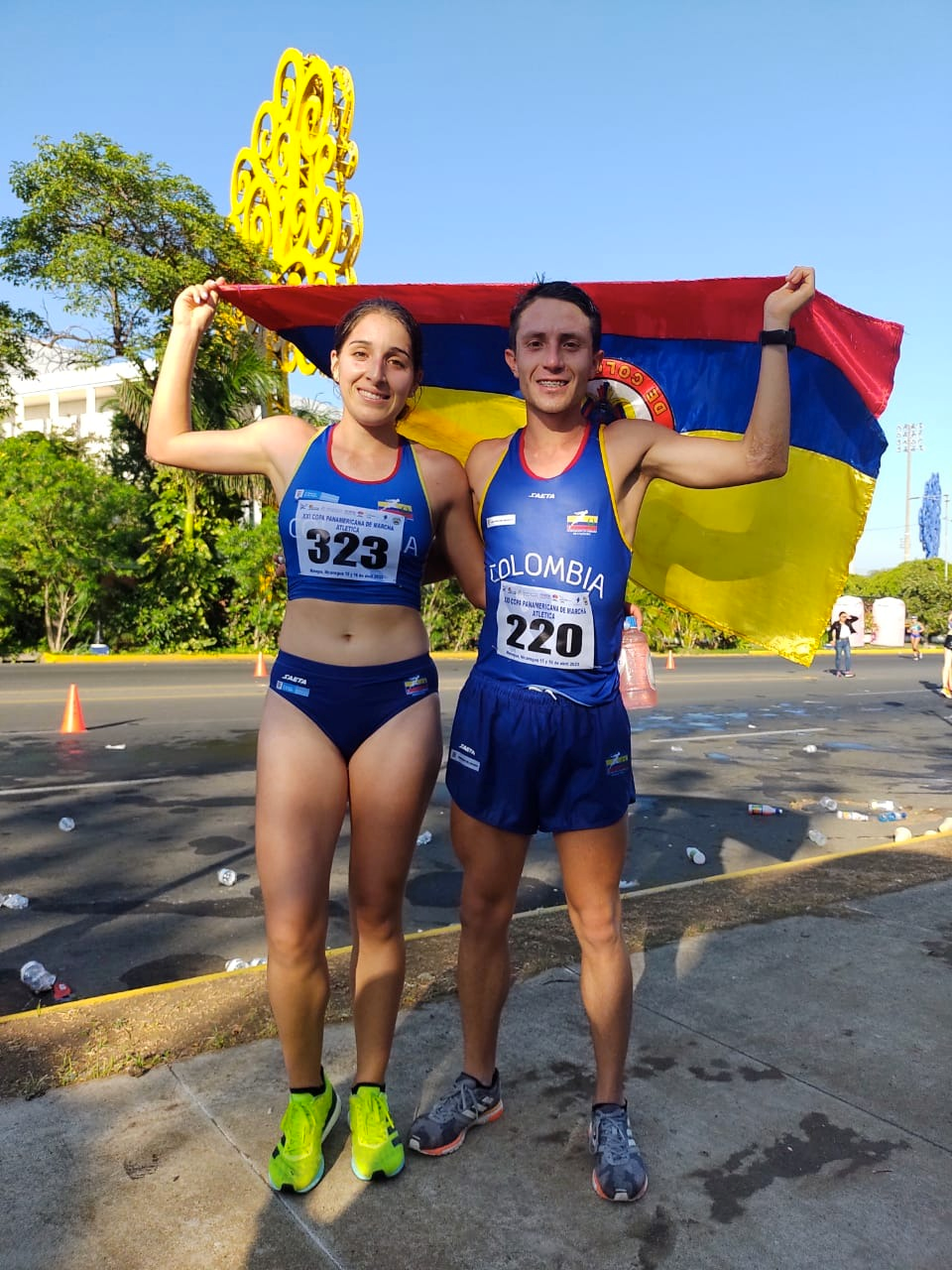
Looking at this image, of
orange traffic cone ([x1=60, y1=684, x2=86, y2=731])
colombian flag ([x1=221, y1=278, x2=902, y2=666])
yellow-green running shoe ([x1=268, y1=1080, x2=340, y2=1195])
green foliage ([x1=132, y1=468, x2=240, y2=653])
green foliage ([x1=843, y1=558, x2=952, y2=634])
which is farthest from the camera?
green foliage ([x1=843, y1=558, x2=952, y2=634])

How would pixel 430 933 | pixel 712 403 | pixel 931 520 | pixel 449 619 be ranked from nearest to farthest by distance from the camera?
1. pixel 712 403
2. pixel 430 933
3. pixel 449 619
4. pixel 931 520

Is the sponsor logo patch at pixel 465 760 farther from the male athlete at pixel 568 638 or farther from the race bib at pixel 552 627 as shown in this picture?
the race bib at pixel 552 627

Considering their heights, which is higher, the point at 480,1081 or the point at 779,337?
the point at 779,337

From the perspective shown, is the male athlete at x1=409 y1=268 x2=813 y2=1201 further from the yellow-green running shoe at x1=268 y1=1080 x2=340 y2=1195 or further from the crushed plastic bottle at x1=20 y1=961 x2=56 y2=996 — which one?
the crushed plastic bottle at x1=20 y1=961 x2=56 y2=996

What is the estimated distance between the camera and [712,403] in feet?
12.3

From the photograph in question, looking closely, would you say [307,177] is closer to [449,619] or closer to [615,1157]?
[449,619]

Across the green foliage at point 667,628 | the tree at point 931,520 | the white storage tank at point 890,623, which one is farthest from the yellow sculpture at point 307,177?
the tree at point 931,520

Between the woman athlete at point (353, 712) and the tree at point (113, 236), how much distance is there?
23.2 meters

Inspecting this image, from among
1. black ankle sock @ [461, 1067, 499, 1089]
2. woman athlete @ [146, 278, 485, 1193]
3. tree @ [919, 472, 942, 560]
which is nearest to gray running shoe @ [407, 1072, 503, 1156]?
black ankle sock @ [461, 1067, 499, 1089]

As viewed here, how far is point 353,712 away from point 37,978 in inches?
92.9

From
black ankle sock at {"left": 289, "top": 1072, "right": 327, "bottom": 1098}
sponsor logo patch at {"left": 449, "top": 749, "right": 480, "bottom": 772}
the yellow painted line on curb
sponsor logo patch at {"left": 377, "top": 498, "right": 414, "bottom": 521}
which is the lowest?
the yellow painted line on curb

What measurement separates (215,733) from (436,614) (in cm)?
1619

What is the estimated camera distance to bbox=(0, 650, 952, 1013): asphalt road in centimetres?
493

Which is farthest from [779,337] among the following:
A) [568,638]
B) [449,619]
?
[449,619]
